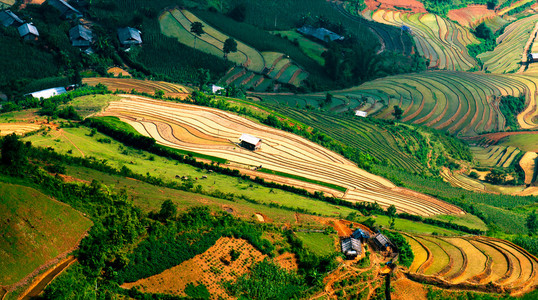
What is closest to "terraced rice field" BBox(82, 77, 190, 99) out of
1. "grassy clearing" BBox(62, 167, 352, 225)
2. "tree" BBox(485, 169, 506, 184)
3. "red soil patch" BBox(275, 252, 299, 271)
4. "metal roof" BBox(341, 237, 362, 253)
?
"grassy clearing" BBox(62, 167, 352, 225)

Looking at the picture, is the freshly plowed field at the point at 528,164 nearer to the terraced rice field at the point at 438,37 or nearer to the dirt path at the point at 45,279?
the terraced rice field at the point at 438,37

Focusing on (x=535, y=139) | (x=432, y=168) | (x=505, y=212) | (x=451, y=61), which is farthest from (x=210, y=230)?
(x=451, y=61)

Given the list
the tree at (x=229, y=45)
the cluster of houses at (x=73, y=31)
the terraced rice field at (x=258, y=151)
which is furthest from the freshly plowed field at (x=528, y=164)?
the cluster of houses at (x=73, y=31)

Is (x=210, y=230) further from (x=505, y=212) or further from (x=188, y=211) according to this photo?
(x=505, y=212)

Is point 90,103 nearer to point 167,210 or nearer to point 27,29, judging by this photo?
point 27,29

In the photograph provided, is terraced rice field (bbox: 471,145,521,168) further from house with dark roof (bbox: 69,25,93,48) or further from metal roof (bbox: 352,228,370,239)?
house with dark roof (bbox: 69,25,93,48)

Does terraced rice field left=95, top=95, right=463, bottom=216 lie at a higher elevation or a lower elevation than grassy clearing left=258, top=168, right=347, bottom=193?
higher

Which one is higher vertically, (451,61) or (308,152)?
(451,61)

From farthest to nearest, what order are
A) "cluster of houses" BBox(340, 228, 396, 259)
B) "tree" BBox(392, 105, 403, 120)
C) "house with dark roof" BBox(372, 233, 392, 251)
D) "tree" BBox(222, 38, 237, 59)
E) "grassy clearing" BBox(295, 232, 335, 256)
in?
"tree" BBox(222, 38, 237, 59) → "tree" BBox(392, 105, 403, 120) → "house with dark roof" BBox(372, 233, 392, 251) → "cluster of houses" BBox(340, 228, 396, 259) → "grassy clearing" BBox(295, 232, 335, 256)
